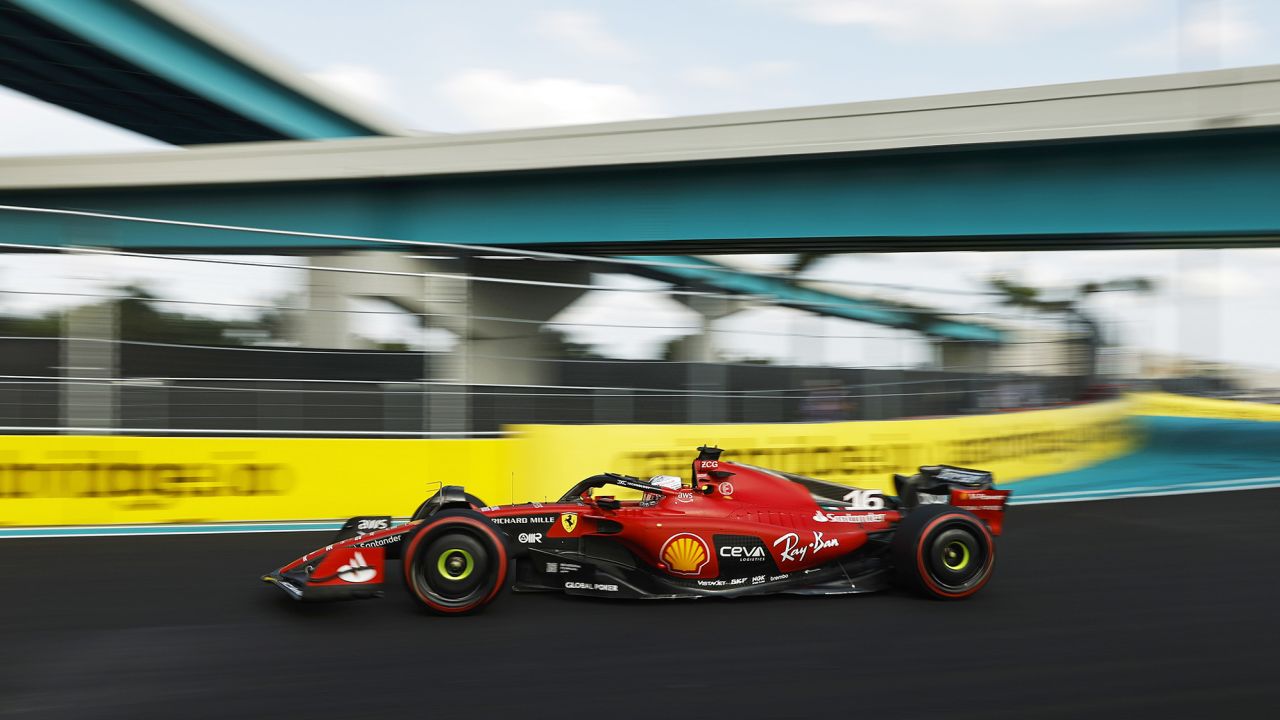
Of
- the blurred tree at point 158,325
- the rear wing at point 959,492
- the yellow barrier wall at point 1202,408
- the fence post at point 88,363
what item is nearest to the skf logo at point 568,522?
the rear wing at point 959,492

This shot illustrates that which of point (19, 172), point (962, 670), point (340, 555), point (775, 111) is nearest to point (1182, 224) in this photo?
point (775, 111)

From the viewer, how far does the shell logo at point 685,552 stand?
19.1ft

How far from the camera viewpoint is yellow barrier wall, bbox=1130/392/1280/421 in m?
20.0

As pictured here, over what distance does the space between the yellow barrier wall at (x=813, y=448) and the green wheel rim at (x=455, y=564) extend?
10.5 ft

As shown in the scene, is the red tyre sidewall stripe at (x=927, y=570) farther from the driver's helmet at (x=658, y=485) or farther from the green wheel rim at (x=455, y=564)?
the green wheel rim at (x=455, y=564)

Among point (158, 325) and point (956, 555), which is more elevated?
point (158, 325)

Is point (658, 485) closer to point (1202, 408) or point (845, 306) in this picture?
point (845, 306)

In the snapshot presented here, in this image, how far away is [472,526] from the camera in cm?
547

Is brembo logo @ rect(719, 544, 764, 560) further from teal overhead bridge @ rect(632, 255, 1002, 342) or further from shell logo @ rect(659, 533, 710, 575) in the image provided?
teal overhead bridge @ rect(632, 255, 1002, 342)

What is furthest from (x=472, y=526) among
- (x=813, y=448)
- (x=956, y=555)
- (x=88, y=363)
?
(x=813, y=448)

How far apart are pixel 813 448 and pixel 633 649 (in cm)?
529

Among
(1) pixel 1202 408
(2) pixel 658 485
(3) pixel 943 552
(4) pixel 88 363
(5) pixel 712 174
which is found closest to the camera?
(3) pixel 943 552

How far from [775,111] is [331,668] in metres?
11.5

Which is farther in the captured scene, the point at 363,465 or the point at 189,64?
the point at 189,64
